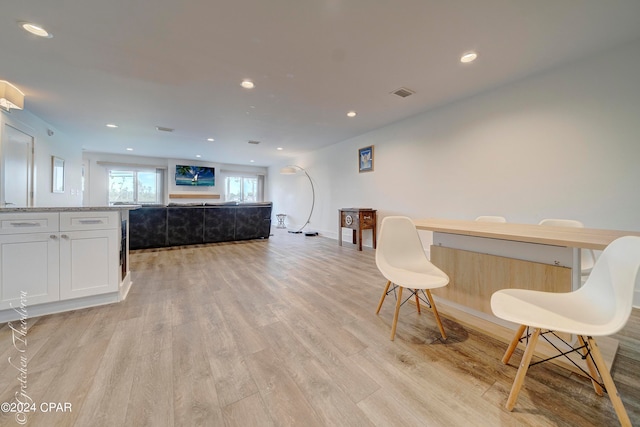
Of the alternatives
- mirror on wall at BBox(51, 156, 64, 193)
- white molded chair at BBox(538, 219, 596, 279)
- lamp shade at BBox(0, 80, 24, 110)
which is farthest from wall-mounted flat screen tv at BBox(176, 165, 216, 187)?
white molded chair at BBox(538, 219, 596, 279)

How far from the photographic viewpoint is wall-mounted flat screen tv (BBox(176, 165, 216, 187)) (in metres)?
8.62

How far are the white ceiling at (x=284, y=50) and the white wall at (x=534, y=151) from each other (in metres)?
0.28

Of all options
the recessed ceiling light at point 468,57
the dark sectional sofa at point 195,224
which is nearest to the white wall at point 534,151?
the recessed ceiling light at point 468,57

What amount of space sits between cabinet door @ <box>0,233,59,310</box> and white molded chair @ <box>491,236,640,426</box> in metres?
3.28

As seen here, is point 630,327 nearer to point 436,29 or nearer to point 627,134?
point 627,134

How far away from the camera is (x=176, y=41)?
7.27 ft

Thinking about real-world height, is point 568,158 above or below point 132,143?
below

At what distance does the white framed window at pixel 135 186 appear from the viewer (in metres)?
7.95

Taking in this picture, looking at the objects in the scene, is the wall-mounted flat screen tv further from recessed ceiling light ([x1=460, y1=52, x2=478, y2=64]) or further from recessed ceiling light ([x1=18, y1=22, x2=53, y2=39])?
recessed ceiling light ([x1=460, y1=52, x2=478, y2=64])

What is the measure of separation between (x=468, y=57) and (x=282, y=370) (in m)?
3.28

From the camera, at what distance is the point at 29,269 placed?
1953mm

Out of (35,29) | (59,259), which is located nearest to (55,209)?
(59,259)

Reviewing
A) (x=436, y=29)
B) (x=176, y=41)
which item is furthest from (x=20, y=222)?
(x=436, y=29)

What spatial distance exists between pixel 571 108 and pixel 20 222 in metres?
5.39
